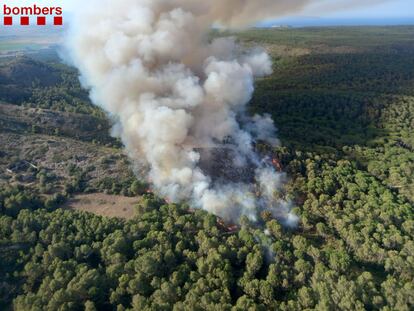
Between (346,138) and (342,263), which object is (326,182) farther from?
(346,138)

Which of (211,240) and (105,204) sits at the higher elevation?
(211,240)

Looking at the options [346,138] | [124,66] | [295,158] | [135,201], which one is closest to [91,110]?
[124,66]

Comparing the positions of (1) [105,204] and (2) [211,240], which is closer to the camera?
(2) [211,240]

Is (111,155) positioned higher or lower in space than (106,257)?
higher

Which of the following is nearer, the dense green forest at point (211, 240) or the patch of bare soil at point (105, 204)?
the dense green forest at point (211, 240)
